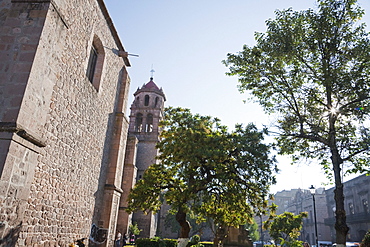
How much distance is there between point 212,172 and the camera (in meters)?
13.0

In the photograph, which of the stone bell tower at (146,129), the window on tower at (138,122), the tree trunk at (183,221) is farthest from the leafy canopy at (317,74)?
A: the window on tower at (138,122)

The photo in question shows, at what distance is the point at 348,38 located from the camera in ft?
33.0

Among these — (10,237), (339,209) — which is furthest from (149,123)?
(10,237)

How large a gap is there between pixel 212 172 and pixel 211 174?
0.32 metres

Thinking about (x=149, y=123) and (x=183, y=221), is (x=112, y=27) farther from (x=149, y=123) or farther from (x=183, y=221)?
(x=149, y=123)

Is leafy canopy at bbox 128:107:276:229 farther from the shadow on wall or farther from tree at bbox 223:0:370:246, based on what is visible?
the shadow on wall

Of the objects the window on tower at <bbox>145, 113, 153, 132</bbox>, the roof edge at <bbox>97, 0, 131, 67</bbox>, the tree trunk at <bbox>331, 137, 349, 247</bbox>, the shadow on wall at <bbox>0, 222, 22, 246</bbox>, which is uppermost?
the window on tower at <bbox>145, 113, 153, 132</bbox>

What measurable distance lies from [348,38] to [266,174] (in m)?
6.04

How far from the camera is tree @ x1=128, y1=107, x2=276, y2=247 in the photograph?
38.8 ft

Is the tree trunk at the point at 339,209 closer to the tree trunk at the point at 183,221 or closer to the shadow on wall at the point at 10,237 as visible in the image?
the tree trunk at the point at 183,221

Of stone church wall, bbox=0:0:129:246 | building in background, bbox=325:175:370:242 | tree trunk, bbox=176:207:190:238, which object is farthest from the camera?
building in background, bbox=325:175:370:242

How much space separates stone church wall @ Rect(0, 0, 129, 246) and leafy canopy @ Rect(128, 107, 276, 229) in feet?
8.71

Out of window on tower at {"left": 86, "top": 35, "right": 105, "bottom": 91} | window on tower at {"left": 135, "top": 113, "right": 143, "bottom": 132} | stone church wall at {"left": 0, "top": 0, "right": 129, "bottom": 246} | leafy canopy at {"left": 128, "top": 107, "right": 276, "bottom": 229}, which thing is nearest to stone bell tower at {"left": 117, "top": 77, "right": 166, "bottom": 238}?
window on tower at {"left": 135, "top": 113, "right": 143, "bottom": 132}

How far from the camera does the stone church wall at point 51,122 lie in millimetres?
6115
